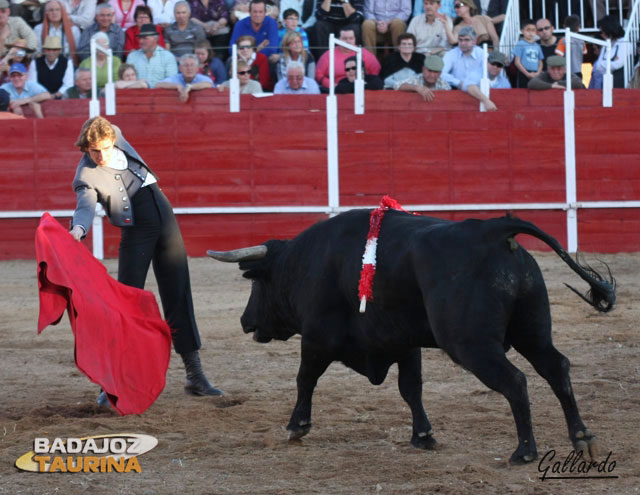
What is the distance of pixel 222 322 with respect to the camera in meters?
7.14

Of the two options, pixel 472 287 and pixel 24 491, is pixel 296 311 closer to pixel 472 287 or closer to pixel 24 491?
pixel 472 287

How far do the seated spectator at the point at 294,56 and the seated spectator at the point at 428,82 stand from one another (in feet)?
3.06

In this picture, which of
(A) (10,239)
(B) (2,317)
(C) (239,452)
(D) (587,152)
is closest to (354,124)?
Answer: (D) (587,152)

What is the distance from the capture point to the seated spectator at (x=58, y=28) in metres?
10.9

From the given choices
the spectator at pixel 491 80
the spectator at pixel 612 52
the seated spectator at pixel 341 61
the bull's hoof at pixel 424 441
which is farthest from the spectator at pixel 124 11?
the bull's hoof at pixel 424 441

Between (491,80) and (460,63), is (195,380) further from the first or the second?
(491,80)

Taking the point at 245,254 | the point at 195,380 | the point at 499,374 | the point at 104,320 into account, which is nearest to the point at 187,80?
the point at 195,380

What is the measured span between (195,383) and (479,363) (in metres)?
1.93

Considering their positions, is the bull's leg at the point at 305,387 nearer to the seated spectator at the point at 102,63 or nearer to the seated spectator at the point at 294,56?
the seated spectator at the point at 294,56

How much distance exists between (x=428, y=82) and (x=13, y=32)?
13.8ft

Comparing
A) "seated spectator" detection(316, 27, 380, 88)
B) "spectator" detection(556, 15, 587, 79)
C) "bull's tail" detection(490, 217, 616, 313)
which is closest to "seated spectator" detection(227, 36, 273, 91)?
"seated spectator" detection(316, 27, 380, 88)

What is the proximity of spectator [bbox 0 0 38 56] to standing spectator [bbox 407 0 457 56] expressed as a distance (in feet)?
12.5

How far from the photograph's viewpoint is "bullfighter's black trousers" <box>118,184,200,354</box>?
4.81 metres

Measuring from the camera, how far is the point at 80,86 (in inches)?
422
